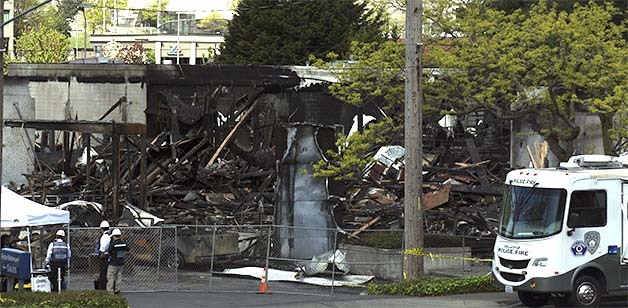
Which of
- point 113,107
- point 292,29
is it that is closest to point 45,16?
point 292,29

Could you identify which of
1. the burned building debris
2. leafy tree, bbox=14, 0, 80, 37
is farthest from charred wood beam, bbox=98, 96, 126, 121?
leafy tree, bbox=14, 0, 80, 37

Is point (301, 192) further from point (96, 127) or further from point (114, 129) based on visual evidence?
point (96, 127)

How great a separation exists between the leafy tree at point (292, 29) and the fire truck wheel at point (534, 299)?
130 feet

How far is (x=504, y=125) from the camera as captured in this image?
136 ft

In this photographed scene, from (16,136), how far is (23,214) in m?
18.6

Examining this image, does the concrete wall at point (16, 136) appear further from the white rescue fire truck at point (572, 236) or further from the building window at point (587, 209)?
the building window at point (587, 209)

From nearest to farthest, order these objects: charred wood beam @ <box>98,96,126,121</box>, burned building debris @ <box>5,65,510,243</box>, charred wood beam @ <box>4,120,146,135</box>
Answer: charred wood beam @ <box>4,120,146,135</box> < burned building debris @ <box>5,65,510,243</box> < charred wood beam @ <box>98,96,126,121</box>

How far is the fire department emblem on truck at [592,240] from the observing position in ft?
66.4

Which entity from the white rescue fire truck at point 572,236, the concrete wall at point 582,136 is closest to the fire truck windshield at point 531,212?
the white rescue fire truck at point 572,236

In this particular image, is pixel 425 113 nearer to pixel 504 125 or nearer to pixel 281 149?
pixel 281 149

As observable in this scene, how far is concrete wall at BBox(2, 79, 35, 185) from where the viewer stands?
38.4 meters

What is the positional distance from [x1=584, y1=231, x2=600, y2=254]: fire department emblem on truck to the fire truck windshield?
578 mm

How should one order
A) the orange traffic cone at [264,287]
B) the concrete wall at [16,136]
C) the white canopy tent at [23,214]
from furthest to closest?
the concrete wall at [16,136], the orange traffic cone at [264,287], the white canopy tent at [23,214]

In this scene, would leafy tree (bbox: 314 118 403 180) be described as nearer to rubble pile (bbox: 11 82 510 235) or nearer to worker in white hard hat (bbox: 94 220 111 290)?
rubble pile (bbox: 11 82 510 235)
